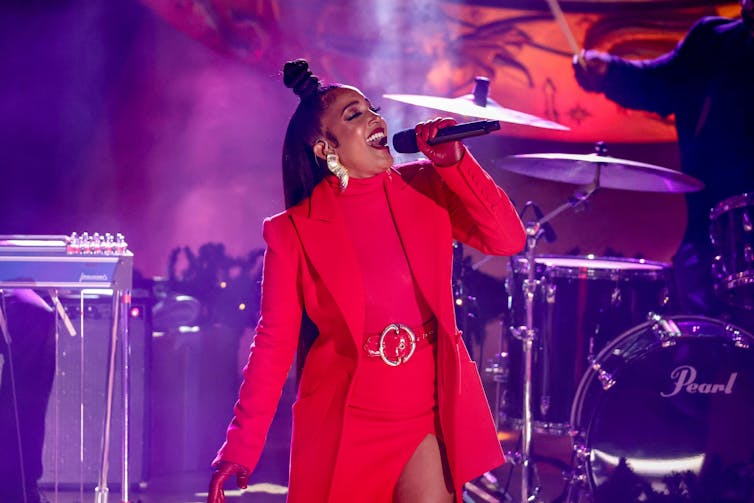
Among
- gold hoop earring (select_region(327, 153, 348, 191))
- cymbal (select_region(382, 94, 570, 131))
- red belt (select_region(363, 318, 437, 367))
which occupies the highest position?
cymbal (select_region(382, 94, 570, 131))

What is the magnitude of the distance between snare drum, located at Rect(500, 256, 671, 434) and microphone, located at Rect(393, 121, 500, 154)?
2187 mm

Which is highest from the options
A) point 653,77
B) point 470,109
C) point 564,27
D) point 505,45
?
point 505,45

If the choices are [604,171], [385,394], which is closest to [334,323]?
[385,394]

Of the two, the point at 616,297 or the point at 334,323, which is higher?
the point at 616,297

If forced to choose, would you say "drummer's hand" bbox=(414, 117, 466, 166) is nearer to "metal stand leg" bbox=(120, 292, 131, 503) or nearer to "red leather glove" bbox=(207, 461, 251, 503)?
"red leather glove" bbox=(207, 461, 251, 503)

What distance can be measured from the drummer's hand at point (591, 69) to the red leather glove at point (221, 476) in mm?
3684

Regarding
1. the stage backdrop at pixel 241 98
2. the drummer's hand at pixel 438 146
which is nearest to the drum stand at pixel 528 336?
the stage backdrop at pixel 241 98

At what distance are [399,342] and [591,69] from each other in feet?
12.0

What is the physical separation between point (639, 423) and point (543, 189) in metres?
2.40

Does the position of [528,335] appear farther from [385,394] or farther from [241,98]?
[241,98]

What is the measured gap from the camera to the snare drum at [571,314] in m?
4.28

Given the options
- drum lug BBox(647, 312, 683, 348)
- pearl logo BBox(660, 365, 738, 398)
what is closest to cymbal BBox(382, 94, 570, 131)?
drum lug BBox(647, 312, 683, 348)

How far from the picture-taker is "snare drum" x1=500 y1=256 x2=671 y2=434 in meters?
4.28

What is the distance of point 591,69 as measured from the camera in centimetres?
550
